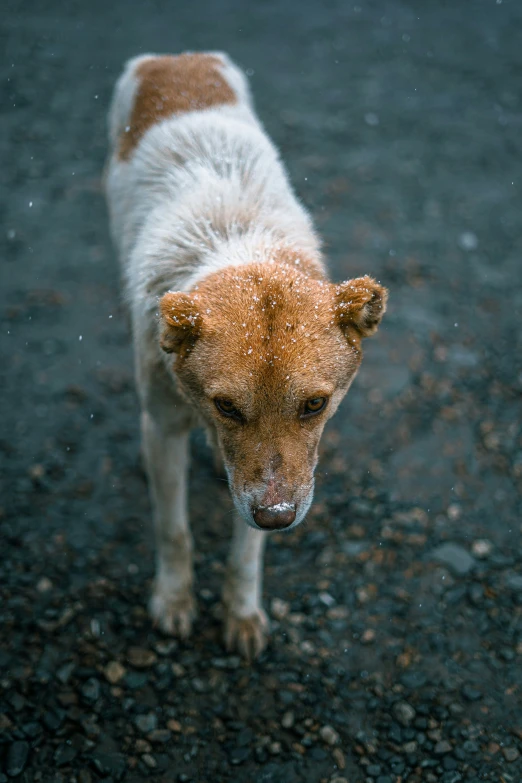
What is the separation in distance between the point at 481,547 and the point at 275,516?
2.71m

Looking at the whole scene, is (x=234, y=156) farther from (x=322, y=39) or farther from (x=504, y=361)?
(x=322, y=39)

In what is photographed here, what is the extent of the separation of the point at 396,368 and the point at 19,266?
4.06 metres

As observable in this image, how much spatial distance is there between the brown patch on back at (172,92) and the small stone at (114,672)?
3381mm

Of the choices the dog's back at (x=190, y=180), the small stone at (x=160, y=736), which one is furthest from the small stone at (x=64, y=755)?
the dog's back at (x=190, y=180)

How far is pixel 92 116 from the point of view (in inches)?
405

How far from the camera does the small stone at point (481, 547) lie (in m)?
5.35

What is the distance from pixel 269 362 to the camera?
3139 millimetres

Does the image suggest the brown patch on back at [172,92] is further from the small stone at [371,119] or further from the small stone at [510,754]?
the small stone at [371,119]

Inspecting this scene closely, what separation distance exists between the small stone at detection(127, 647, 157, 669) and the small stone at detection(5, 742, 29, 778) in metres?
0.76

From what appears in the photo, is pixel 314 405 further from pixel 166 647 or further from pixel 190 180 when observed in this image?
pixel 166 647

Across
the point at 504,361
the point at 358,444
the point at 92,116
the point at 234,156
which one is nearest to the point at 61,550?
the point at 358,444

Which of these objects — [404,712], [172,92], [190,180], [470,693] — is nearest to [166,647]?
[404,712]

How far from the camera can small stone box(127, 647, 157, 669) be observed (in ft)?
15.1

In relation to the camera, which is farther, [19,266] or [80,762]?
[19,266]
